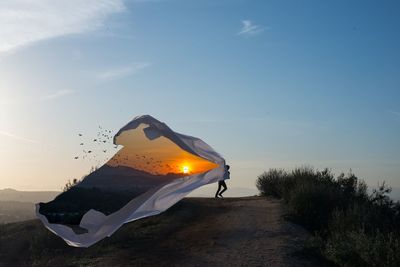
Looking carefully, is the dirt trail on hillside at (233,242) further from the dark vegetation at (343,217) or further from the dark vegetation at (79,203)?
the dark vegetation at (79,203)

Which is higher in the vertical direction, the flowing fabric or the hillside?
the flowing fabric

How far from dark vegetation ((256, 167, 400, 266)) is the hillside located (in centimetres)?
65

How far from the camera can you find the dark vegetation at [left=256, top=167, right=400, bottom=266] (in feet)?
39.9

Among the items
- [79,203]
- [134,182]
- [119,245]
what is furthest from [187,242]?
[79,203]

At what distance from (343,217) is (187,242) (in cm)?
422

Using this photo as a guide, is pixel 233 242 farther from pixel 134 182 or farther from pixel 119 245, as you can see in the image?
pixel 134 182

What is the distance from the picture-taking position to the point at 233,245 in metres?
14.7

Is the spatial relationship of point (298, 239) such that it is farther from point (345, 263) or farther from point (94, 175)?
point (94, 175)

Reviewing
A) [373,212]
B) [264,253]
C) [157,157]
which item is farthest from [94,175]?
[373,212]

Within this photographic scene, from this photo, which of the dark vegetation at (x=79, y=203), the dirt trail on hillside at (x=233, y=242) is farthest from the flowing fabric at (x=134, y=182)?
the dirt trail on hillside at (x=233, y=242)

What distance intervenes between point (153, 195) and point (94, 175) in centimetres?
240

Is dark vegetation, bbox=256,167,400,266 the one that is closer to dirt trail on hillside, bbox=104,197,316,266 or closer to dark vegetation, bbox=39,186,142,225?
dirt trail on hillside, bbox=104,197,316,266

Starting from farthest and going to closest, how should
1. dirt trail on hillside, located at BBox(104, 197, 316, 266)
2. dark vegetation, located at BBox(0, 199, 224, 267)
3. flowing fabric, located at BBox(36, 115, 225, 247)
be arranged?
dark vegetation, located at BBox(0, 199, 224, 267), dirt trail on hillside, located at BBox(104, 197, 316, 266), flowing fabric, located at BBox(36, 115, 225, 247)

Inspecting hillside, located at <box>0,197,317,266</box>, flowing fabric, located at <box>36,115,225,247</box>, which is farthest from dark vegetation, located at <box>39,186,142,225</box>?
hillside, located at <box>0,197,317,266</box>
